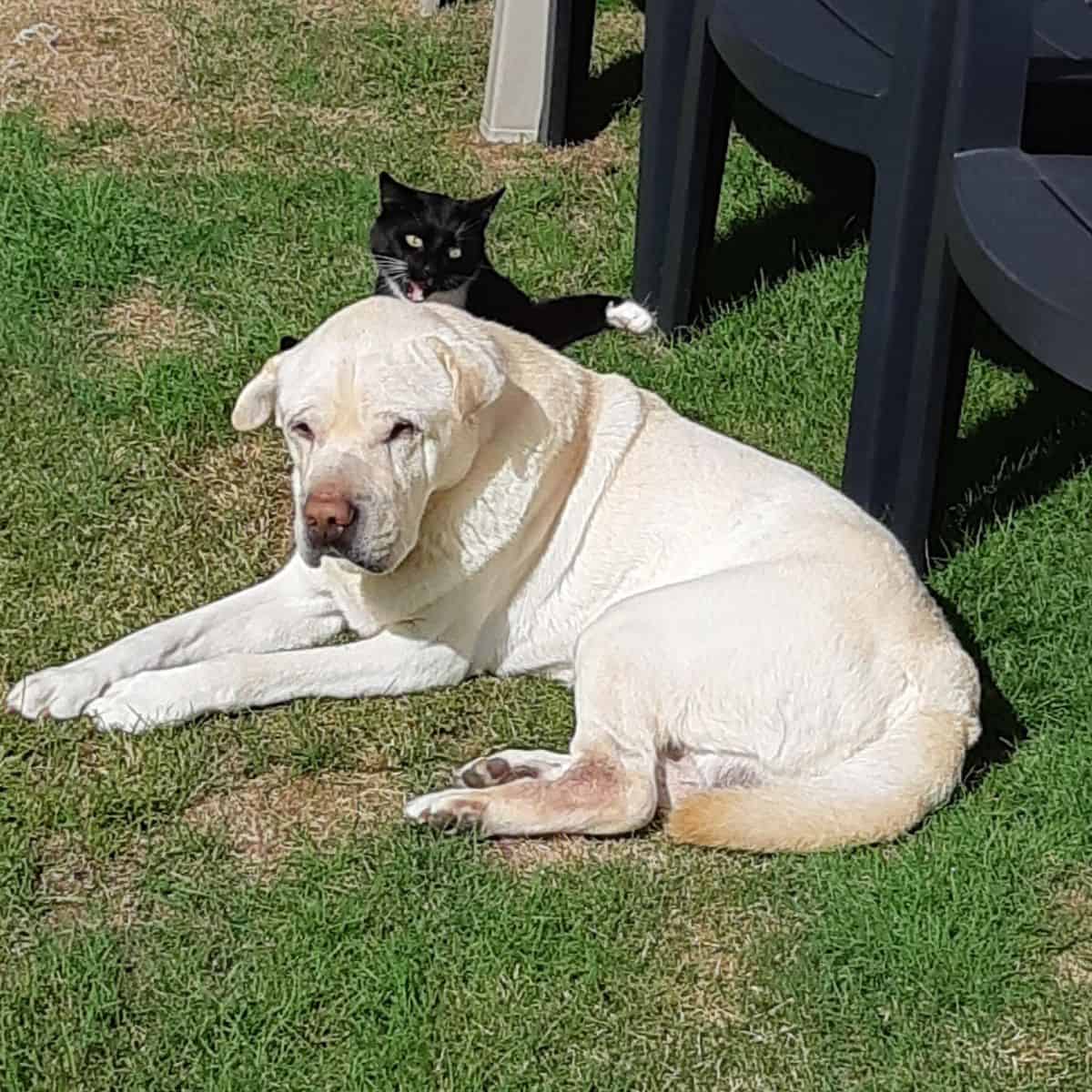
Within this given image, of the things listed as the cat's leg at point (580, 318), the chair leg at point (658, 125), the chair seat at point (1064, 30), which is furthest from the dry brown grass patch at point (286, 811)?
the chair seat at point (1064, 30)

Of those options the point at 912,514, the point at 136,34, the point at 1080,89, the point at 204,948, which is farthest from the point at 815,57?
the point at 136,34

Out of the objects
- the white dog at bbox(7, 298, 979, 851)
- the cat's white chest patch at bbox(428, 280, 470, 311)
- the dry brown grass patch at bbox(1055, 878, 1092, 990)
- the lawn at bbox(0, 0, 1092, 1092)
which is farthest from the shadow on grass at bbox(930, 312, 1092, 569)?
the cat's white chest patch at bbox(428, 280, 470, 311)

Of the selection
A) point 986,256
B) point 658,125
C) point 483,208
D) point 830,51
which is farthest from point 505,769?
point 658,125

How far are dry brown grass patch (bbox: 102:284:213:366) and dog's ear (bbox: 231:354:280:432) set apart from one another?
146cm

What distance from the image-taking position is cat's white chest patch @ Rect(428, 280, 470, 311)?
507 cm

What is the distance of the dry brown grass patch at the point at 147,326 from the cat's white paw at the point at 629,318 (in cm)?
119

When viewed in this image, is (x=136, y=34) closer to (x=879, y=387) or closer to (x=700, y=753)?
(x=879, y=387)

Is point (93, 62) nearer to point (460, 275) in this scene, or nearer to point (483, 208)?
point (483, 208)

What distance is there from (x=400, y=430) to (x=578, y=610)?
0.65 meters

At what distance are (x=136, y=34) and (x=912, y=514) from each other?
4.09 m

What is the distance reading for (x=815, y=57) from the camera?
447 cm

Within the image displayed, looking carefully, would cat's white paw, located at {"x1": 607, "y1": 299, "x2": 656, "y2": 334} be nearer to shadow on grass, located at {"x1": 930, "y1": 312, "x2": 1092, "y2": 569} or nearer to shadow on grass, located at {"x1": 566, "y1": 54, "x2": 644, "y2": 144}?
shadow on grass, located at {"x1": 930, "y1": 312, "x2": 1092, "y2": 569}

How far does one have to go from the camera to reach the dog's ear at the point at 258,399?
12.1ft

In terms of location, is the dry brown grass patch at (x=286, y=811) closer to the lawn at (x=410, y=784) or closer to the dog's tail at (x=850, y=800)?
the lawn at (x=410, y=784)
